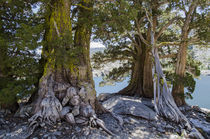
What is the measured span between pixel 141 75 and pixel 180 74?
189cm

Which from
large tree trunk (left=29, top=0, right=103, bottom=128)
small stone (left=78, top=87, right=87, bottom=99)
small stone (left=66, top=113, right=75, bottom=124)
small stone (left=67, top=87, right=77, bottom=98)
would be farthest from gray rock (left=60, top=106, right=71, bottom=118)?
small stone (left=78, top=87, right=87, bottom=99)

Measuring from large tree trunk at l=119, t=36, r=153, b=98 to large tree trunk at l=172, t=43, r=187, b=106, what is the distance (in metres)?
1.18

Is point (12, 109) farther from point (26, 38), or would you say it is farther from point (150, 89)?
point (150, 89)

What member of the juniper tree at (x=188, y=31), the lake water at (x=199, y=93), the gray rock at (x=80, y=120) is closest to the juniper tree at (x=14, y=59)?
the gray rock at (x=80, y=120)

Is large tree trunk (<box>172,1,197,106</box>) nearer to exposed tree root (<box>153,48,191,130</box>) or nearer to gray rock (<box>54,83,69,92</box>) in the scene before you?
exposed tree root (<box>153,48,191,130</box>)

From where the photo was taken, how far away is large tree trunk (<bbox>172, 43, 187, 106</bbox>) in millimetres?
5938

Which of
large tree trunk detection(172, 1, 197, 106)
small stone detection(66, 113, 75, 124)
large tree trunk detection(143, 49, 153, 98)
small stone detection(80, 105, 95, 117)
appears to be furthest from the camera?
large tree trunk detection(143, 49, 153, 98)

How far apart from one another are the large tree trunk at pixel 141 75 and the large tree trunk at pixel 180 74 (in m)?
1.18

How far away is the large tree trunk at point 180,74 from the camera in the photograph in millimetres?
5938

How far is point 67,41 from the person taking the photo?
9.90ft

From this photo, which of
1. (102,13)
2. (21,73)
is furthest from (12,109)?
(102,13)

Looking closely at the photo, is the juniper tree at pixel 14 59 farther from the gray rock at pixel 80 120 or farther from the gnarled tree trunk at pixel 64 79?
the gray rock at pixel 80 120

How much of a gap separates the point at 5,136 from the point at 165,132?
360cm

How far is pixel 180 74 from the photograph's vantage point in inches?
242
